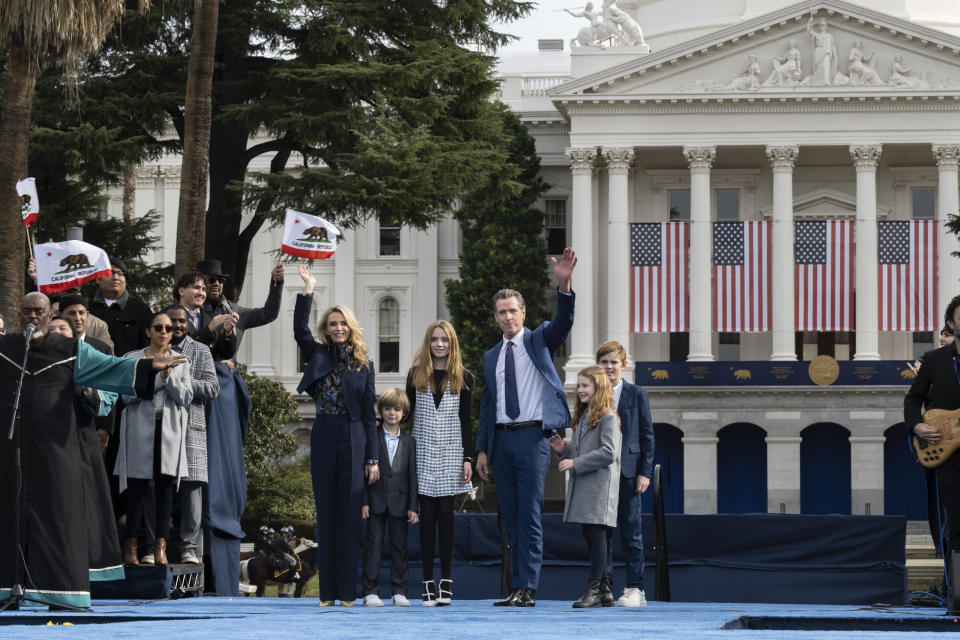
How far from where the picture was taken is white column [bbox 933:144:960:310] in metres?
49.7

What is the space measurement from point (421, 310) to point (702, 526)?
45.2 meters

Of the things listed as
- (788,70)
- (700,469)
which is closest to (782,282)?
(700,469)

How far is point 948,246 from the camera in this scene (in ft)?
Answer: 167

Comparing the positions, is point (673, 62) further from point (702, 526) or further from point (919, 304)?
point (702, 526)

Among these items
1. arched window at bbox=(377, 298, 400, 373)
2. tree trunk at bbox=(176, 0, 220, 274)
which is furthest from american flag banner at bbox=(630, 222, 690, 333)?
tree trunk at bbox=(176, 0, 220, 274)

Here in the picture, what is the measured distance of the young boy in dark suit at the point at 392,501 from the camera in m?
12.0

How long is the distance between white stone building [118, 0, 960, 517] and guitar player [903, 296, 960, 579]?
39546 millimetres

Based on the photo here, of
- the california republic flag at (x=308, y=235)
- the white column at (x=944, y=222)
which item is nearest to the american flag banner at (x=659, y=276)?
the white column at (x=944, y=222)

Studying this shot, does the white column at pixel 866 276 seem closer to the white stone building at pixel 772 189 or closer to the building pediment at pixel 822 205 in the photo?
the white stone building at pixel 772 189

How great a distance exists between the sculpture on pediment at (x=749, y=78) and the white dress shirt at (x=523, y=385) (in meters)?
42.0

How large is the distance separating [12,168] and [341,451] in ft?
30.6

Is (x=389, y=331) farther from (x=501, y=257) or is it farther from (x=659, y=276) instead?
(x=659, y=276)

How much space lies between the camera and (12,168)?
1944 cm


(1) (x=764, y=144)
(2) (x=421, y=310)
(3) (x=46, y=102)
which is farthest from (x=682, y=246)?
(3) (x=46, y=102)
